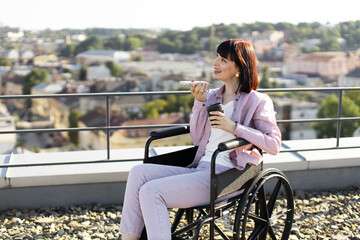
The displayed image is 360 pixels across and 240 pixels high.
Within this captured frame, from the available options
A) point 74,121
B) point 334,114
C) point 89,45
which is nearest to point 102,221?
point 334,114

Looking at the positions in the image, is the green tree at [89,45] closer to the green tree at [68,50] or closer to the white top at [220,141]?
the green tree at [68,50]

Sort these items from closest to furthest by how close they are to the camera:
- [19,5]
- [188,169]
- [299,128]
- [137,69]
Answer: [188,169]
[299,128]
[137,69]
[19,5]

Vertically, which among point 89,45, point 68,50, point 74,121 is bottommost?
point 74,121

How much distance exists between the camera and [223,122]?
6.06 feet

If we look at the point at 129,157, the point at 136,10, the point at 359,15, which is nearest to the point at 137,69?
the point at 136,10

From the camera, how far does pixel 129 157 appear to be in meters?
3.20

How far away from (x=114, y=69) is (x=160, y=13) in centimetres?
2094

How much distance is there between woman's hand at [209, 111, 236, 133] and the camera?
184 centimetres

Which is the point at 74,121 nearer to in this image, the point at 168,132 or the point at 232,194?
the point at 168,132

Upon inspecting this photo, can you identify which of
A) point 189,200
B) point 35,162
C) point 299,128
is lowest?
point 299,128

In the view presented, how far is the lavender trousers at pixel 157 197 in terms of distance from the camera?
5.77 ft

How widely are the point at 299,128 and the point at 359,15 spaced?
25810mm

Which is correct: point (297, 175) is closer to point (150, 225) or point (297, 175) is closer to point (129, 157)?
point (129, 157)

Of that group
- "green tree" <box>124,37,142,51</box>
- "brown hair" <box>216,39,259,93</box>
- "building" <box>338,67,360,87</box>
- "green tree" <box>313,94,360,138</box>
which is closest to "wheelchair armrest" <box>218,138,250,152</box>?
"brown hair" <box>216,39,259,93</box>
